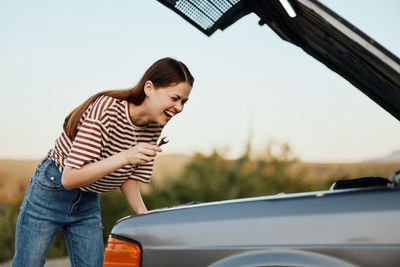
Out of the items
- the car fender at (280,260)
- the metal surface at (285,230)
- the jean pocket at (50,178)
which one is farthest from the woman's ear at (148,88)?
the car fender at (280,260)

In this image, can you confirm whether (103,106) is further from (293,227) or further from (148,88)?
(293,227)

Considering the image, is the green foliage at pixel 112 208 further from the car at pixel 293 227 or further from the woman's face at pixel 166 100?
the car at pixel 293 227

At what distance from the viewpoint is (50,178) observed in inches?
128

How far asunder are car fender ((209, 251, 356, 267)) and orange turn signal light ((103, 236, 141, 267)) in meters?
0.35

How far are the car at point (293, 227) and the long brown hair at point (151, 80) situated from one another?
625mm

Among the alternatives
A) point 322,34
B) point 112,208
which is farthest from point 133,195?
point 112,208

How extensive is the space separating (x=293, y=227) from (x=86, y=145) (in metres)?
1.18

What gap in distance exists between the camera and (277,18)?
120 inches

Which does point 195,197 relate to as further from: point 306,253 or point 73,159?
point 306,253

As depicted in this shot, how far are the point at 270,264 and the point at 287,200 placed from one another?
264mm

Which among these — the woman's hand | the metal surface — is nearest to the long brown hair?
the woman's hand

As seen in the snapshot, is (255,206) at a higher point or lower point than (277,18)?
lower

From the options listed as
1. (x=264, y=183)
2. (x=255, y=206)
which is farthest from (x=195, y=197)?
(x=255, y=206)

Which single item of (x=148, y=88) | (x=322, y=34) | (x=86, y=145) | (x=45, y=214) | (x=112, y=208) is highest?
(x=322, y=34)
